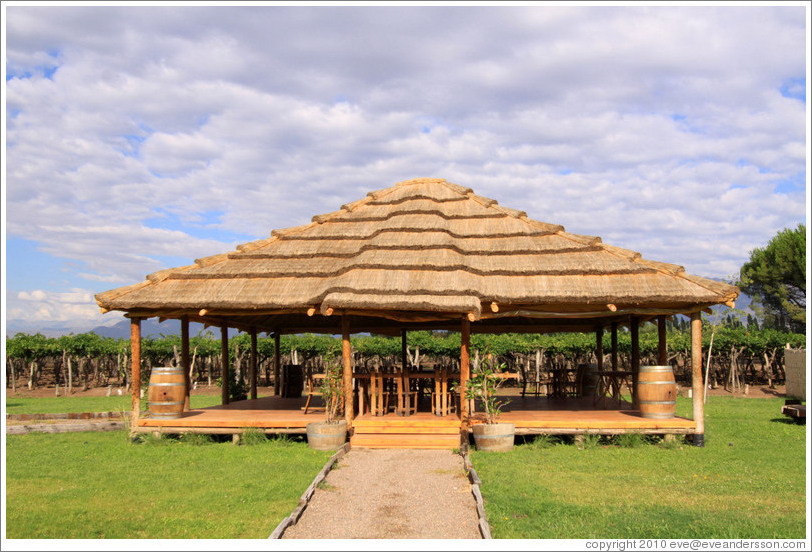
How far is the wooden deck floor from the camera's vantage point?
1226 cm

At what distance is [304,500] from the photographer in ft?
25.5

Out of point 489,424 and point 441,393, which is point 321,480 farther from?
point 441,393

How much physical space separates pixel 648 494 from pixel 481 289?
5081mm

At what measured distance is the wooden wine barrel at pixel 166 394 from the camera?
13000 mm

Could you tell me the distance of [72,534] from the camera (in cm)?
681

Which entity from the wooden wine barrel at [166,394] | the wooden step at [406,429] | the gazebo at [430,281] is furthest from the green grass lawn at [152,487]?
the gazebo at [430,281]

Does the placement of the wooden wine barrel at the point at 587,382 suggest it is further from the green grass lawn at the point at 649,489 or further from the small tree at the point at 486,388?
the small tree at the point at 486,388

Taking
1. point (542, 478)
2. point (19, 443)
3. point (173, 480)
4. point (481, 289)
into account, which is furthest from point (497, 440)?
point (19, 443)

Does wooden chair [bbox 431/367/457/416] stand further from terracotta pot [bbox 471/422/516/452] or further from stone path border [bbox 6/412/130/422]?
stone path border [bbox 6/412/130/422]

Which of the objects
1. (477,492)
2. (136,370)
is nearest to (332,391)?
(136,370)

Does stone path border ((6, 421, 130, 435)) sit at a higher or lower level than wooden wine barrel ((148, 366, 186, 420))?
lower

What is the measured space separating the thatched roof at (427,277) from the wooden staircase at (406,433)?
2.08m

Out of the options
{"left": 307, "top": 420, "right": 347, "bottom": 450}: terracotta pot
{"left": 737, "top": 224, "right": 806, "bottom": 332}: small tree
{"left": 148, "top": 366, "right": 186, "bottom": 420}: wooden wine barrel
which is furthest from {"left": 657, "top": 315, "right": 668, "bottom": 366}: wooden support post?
{"left": 737, "top": 224, "right": 806, "bottom": 332}: small tree

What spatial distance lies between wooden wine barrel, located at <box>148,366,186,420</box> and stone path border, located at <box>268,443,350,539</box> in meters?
4.09
